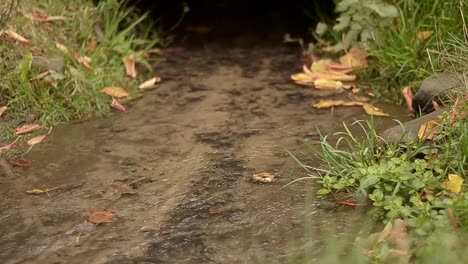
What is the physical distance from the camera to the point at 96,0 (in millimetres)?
5602

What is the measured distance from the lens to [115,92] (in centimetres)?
466

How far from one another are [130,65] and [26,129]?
1.19 metres

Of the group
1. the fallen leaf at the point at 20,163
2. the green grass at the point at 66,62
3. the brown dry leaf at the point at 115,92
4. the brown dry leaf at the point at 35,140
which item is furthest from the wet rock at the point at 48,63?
the fallen leaf at the point at 20,163

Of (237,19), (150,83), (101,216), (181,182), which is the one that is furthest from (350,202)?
(237,19)

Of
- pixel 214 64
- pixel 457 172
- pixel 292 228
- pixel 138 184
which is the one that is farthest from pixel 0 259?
pixel 214 64

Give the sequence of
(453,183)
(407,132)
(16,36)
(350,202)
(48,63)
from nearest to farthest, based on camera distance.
Result: (453,183)
(350,202)
(407,132)
(48,63)
(16,36)

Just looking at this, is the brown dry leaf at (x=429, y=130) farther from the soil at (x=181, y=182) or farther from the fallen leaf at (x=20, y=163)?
the fallen leaf at (x=20, y=163)

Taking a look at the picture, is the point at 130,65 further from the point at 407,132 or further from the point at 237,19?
the point at 407,132

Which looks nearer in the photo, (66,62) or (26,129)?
(26,129)

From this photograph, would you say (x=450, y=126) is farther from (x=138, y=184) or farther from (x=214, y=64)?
(x=214, y=64)

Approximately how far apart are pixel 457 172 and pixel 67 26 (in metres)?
3.14

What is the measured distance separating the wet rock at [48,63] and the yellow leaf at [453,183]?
2651 mm

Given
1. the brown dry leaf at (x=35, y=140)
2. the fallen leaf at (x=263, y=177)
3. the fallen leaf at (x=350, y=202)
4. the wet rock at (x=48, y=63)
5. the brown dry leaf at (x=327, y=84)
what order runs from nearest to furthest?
1. the fallen leaf at (x=350, y=202)
2. the fallen leaf at (x=263, y=177)
3. the brown dry leaf at (x=35, y=140)
4. the wet rock at (x=48, y=63)
5. the brown dry leaf at (x=327, y=84)

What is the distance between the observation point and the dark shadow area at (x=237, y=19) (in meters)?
6.13
